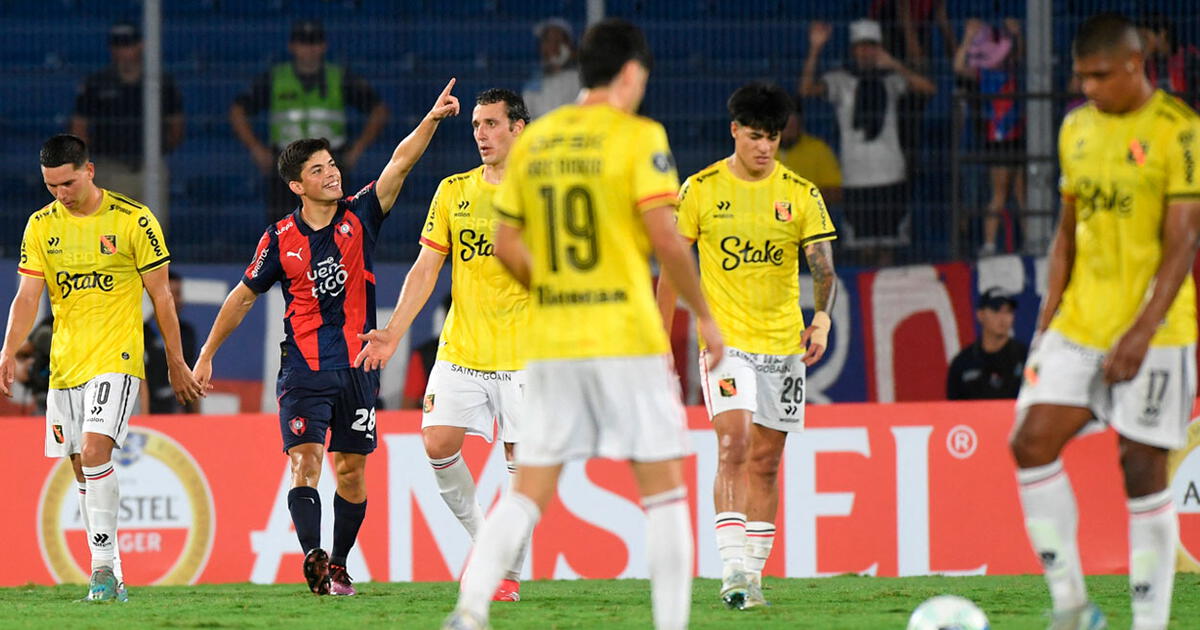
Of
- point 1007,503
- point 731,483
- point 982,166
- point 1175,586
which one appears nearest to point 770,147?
point 731,483

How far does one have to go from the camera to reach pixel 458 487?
8.09m

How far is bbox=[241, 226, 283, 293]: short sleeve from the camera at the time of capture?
842 cm

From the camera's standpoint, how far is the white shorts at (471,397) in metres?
7.98

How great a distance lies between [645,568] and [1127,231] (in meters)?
5.47

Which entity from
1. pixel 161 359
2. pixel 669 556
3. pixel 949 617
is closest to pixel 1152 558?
pixel 949 617

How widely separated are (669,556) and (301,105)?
790cm

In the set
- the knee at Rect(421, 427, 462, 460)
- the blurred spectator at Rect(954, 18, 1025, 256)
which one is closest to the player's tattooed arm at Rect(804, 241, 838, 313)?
the knee at Rect(421, 427, 462, 460)

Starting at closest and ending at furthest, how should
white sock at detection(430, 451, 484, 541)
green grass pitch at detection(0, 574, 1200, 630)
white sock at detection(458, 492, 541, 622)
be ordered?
white sock at detection(458, 492, 541, 622)
green grass pitch at detection(0, 574, 1200, 630)
white sock at detection(430, 451, 484, 541)

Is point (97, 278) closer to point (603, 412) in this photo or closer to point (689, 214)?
point (689, 214)

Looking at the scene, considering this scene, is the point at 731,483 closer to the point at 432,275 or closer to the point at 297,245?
the point at 432,275

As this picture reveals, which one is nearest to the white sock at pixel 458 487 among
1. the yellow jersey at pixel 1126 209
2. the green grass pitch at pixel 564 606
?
the green grass pitch at pixel 564 606

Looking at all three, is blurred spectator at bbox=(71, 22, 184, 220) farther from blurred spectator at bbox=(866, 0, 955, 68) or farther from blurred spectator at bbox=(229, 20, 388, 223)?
blurred spectator at bbox=(866, 0, 955, 68)

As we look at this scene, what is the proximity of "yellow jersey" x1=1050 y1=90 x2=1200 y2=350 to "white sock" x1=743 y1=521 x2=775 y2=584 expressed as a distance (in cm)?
236

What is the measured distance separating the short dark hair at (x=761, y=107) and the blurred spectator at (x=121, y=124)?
552 cm
